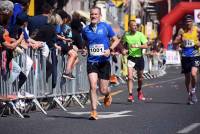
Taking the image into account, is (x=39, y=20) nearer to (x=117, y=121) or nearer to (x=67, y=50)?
(x=67, y=50)

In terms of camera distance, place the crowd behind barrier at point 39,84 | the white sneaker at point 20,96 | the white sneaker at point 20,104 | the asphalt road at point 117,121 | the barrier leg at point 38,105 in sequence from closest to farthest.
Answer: the asphalt road at point 117,121, the crowd behind barrier at point 39,84, the white sneaker at point 20,96, the white sneaker at point 20,104, the barrier leg at point 38,105

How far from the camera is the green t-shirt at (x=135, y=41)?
19.0m

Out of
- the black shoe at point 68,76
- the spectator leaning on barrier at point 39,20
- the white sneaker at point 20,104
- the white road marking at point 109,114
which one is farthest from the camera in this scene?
the black shoe at point 68,76

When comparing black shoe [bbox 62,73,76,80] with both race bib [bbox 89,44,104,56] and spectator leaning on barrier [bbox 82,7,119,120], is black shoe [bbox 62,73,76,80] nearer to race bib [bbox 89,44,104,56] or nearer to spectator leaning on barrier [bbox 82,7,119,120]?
spectator leaning on barrier [bbox 82,7,119,120]

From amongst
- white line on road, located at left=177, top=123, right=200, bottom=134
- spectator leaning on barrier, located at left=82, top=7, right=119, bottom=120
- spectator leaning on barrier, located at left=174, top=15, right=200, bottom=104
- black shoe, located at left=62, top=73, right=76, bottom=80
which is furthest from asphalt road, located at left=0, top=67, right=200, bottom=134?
spectator leaning on barrier, located at left=174, top=15, right=200, bottom=104

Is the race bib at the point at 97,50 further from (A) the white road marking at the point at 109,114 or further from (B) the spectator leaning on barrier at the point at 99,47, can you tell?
(A) the white road marking at the point at 109,114

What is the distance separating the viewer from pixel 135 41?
62.6 ft

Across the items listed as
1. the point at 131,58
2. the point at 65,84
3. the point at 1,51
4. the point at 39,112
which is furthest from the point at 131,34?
the point at 1,51

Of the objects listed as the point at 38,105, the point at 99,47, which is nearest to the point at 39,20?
the point at 38,105

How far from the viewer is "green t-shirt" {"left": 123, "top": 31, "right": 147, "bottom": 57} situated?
19047mm

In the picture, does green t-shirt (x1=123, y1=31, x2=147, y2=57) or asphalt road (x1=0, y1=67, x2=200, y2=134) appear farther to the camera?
green t-shirt (x1=123, y1=31, x2=147, y2=57)

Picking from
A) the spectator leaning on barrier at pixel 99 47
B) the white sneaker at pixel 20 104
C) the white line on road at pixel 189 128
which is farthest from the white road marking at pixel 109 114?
the white line on road at pixel 189 128

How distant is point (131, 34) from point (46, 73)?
4.31 m

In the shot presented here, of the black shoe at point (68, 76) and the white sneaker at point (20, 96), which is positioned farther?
the black shoe at point (68, 76)
